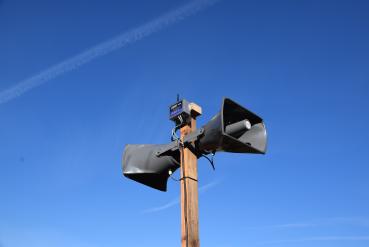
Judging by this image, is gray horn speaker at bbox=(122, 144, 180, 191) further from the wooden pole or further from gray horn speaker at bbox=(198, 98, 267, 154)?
gray horn speaker at bbox=(198, 98, 267, 154)

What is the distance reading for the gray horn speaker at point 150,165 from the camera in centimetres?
446

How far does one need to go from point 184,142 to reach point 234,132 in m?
0.55

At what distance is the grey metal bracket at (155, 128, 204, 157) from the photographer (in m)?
4.14

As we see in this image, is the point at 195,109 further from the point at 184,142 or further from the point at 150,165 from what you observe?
the point at 150,165

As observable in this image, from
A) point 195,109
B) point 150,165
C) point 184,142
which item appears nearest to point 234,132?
point 184,142

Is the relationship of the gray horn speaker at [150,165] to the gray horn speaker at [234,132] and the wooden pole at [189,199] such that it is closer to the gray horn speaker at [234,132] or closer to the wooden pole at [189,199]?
the wooden pole at [189,199]

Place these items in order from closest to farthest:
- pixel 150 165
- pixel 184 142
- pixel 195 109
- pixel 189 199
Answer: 1. pixel 189 199
2. pixel 184 142
3. pixel 150 165
4. pixel 195 109

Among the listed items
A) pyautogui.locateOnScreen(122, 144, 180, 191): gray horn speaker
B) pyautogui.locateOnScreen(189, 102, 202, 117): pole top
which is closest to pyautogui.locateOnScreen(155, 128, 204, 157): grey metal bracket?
pyautogui.locateOnScreen(122, 144, 180, 191): gray horn speaker

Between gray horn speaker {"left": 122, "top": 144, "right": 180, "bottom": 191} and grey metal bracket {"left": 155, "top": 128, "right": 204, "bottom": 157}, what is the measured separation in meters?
0.04

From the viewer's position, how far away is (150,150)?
14.9ft

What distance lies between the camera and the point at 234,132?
410cm

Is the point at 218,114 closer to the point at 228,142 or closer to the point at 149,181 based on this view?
the point at 228,142

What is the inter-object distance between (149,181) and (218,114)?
1.27 metres

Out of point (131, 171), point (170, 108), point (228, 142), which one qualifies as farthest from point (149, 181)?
point (228, 142)
